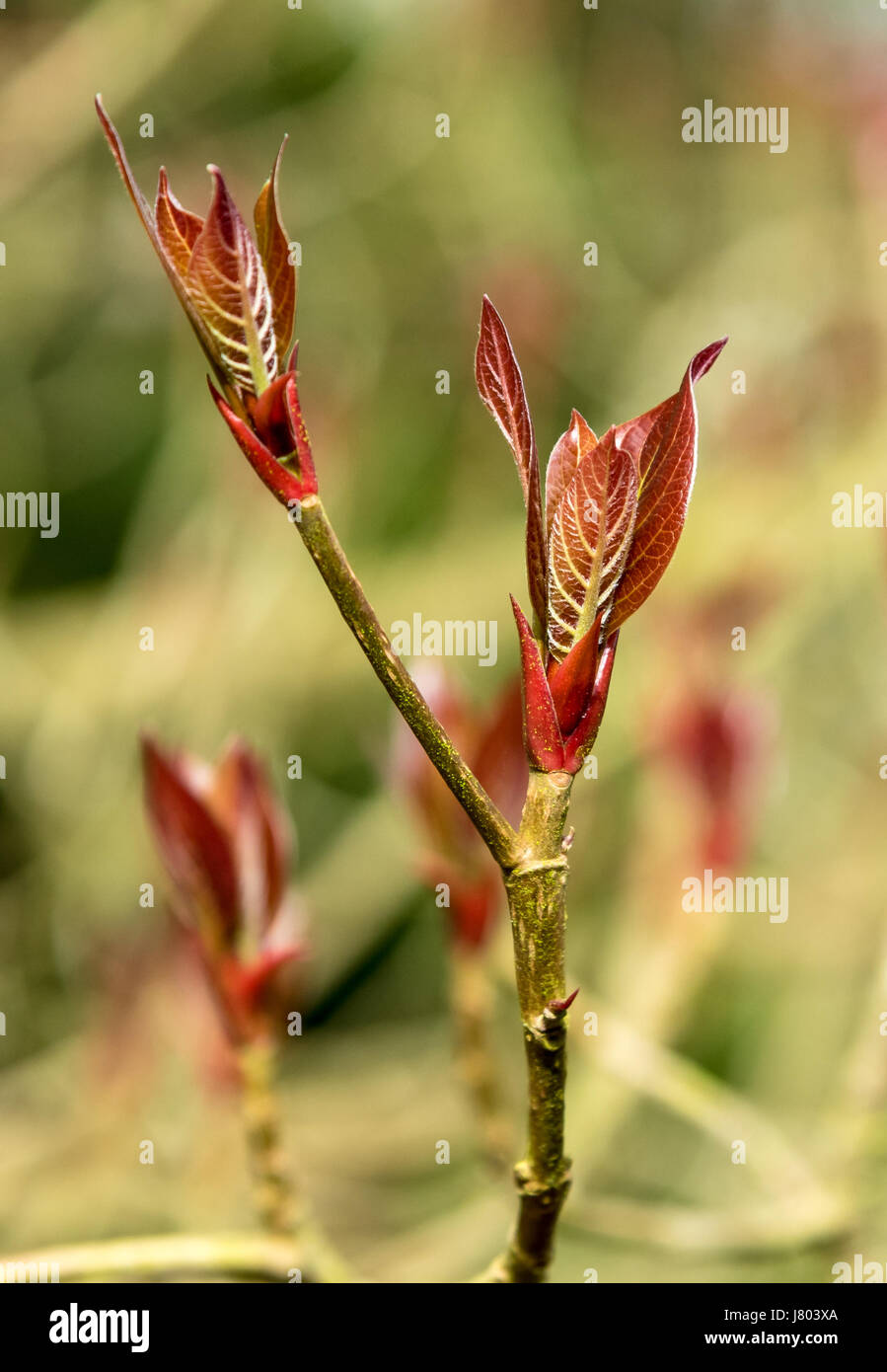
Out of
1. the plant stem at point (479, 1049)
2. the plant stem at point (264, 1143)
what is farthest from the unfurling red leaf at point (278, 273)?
the plant stem at point (479, 1049)

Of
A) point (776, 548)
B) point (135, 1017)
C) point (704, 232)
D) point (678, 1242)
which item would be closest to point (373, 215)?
point (704, 232)

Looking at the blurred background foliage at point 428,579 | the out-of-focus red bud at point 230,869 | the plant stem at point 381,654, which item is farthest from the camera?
the blurred background foliage at point 428,579

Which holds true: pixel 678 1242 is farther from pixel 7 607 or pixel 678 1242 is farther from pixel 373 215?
pixel 373 215

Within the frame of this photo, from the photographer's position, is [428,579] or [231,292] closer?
[231,292]

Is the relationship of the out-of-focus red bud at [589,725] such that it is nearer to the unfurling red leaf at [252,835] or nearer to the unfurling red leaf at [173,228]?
the unfurling red leaf at [173,228]

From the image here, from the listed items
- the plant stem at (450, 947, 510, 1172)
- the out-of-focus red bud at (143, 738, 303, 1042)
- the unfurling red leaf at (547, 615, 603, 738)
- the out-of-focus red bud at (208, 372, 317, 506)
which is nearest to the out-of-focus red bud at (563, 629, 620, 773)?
the unfurling red leaf at (547, 615, 603, 738)

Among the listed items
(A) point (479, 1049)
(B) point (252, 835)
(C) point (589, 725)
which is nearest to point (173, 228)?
(C) point (589, 725)

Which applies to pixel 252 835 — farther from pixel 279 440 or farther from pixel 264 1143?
pixel 279 440
